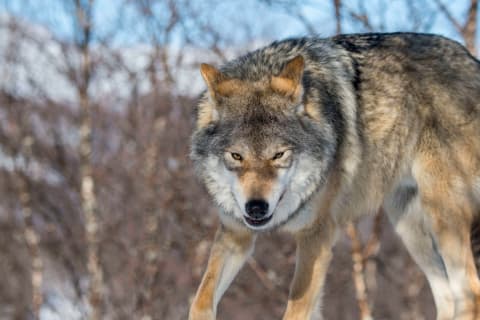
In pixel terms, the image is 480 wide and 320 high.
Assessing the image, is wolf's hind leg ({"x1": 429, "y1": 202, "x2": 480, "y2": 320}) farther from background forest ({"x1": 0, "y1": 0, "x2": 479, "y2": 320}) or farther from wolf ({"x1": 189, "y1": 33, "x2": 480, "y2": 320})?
background forest ({"x1": 0, "y1": 0, "x2": 479, "y2": 320})

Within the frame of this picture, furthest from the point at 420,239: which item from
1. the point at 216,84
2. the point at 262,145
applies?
the point at 216,84

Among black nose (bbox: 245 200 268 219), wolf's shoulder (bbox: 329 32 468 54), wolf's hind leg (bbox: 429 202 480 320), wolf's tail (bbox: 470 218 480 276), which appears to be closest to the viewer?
black nose (bbox: 245 200 268 219)

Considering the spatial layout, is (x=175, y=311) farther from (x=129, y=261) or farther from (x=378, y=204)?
(x=378, y=204)

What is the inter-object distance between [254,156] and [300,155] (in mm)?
324

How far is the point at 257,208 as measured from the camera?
150 inches

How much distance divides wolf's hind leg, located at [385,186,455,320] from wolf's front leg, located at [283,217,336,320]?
1062 millimetres

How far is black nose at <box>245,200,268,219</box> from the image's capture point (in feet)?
12.5

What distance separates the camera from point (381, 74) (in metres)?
4.83

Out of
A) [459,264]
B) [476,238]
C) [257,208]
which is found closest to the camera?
[257,208]

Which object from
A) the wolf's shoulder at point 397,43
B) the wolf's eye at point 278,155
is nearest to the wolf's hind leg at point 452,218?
the wolf's shoulder at point 397,43

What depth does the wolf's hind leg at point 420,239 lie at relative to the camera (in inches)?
199

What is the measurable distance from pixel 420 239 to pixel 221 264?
177 cm

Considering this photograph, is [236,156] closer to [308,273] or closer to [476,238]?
[308,273]

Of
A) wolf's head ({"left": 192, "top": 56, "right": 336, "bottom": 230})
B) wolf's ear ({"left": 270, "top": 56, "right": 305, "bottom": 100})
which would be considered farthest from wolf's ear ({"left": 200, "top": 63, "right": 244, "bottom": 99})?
wolf's ear ({"left": 270, "top": 56, "right": 305, "bottom": 100})
